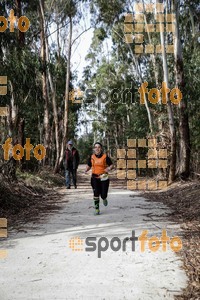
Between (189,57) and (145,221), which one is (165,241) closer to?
(145,221)

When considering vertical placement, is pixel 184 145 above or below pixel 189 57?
below

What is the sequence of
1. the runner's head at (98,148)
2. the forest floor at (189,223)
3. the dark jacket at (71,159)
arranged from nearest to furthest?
the forest floor at (189,223) → the runner's head at (98,148) → the dark jacket at (71,159)

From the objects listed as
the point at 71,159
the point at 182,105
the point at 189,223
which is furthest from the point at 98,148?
the point at 182,105

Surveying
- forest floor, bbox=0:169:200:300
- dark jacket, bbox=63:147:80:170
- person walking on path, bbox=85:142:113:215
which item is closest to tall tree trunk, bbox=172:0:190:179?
forest floor, bbox=0:169:200:300

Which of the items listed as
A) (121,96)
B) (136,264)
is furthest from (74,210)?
(121,96)

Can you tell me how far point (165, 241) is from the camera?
5.62m

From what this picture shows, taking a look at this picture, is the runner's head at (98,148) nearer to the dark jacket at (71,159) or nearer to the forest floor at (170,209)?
the forest floor at (170,209)

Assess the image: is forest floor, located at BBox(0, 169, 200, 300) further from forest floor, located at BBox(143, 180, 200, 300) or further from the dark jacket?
the dark jacket

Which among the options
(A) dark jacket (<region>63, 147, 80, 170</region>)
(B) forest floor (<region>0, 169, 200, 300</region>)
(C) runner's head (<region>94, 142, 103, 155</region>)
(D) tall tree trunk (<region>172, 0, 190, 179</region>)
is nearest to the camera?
(B) forest floor (<region>0, 169, 200, 300</region>)

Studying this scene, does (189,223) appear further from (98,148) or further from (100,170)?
(98,148)

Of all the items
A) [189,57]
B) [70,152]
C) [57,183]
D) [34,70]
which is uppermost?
[189,57]

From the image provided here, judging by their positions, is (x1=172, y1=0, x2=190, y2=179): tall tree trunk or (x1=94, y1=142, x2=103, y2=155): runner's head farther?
(x1=172, y1=0, x2=190, y2=179): tall tree trunk

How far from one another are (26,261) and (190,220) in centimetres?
371

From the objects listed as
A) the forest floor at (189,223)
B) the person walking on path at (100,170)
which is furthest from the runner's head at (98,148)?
the forest floor at (189,223)
